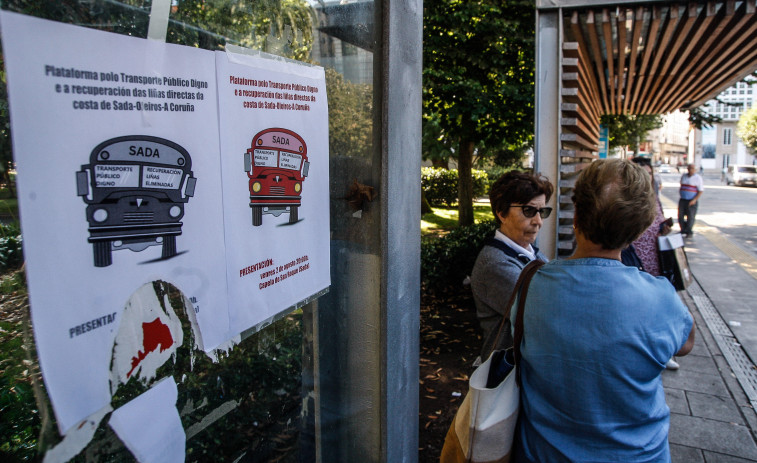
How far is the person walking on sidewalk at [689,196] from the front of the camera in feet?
44.7

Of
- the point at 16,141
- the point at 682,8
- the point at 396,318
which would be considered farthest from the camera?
the point at 682,8

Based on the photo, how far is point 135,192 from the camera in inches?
46.4

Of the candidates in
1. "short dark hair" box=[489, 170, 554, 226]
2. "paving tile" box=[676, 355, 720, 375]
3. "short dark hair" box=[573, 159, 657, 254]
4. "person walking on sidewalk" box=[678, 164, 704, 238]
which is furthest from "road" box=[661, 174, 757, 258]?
"short dark hair" box=[573, 159, 657, 254]

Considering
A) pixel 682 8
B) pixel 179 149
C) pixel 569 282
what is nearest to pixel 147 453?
pixel 179 149

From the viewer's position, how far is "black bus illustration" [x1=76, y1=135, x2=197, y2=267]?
1.09m

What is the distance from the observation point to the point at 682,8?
5266mm

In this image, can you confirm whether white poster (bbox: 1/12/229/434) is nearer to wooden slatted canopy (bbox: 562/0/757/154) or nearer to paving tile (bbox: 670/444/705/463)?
paving tile (bbox: 670/444/705/463)

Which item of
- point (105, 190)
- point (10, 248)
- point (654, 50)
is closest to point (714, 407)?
point (654, 50)

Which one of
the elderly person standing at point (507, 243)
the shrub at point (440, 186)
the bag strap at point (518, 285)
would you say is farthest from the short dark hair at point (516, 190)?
the shrub at point (440, 186)

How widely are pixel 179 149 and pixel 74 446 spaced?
0.68m

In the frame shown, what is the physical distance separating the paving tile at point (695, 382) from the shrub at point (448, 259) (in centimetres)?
268

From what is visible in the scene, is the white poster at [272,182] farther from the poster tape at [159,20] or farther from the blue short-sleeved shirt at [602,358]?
the blue short-sleeved shirt at [602,358]

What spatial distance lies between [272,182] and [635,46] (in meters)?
6.44

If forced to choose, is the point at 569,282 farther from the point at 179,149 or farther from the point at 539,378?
the point at 179,149
